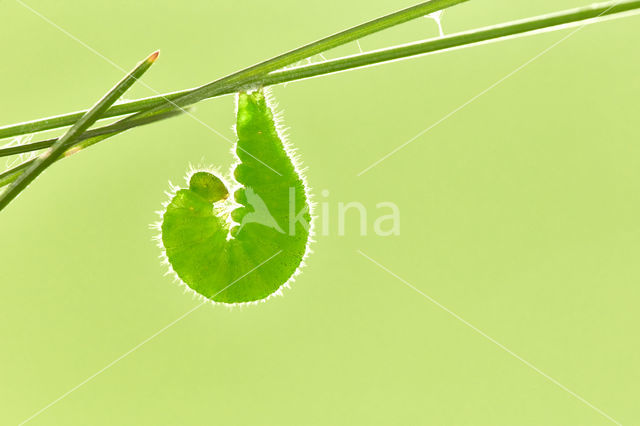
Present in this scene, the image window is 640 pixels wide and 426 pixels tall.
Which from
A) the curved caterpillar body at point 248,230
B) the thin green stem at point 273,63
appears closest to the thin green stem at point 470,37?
the thin green stem at point 273,63

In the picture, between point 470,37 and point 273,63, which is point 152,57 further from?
point 470,37

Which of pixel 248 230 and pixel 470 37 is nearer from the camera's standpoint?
pixel 470 37

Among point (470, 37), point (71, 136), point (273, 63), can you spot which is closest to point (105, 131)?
point (71, 136)

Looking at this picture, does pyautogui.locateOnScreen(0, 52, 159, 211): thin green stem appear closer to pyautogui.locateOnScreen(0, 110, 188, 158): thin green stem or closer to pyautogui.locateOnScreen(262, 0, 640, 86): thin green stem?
pyautogui.locateOnScreen(0, 110, 188, 158): thin green stem

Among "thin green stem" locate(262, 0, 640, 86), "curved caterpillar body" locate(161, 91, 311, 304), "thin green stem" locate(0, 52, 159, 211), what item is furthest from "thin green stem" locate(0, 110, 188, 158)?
"curved caterpillar body" locate(161, 91, 311, 304)

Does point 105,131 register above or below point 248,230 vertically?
above

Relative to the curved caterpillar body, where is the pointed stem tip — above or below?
above
